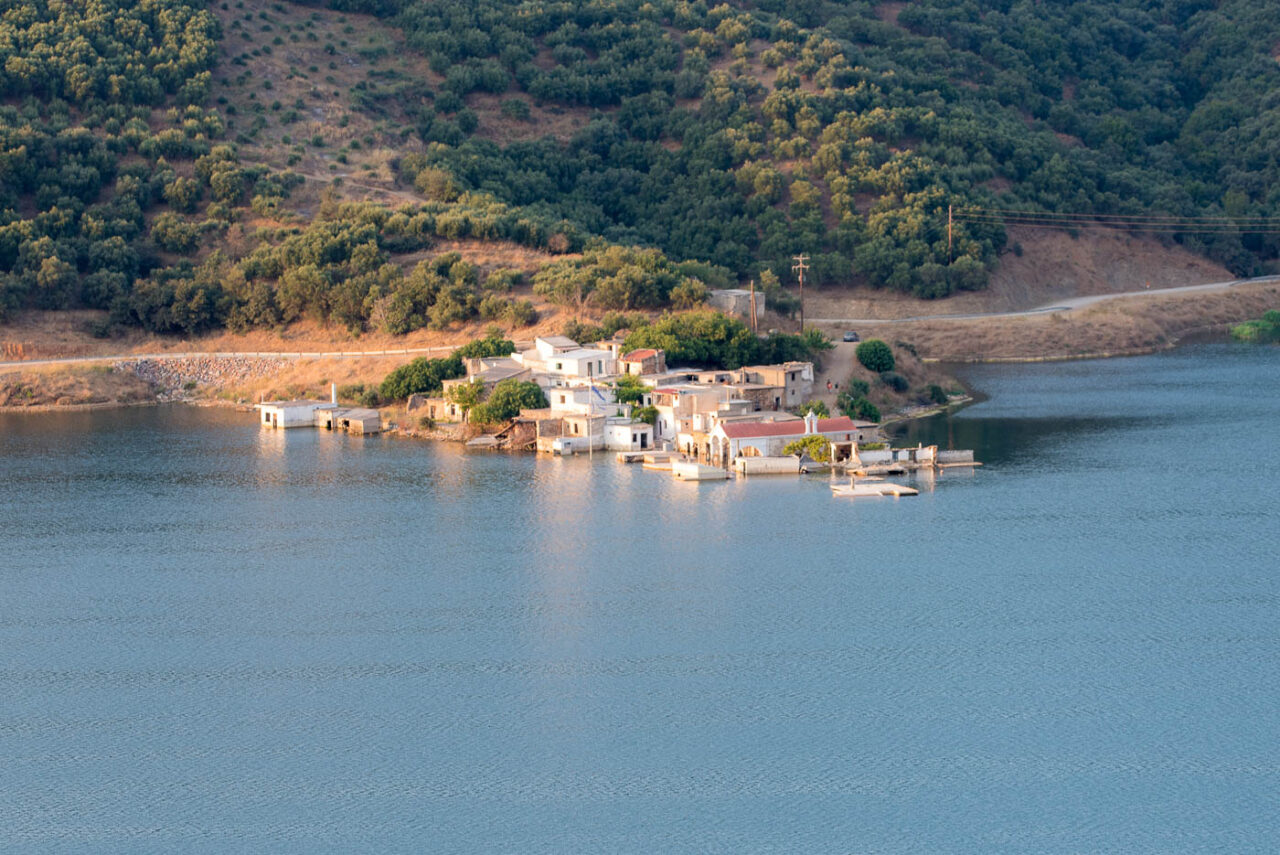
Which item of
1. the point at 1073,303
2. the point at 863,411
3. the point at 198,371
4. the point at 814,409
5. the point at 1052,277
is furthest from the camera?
the point at 1052,277

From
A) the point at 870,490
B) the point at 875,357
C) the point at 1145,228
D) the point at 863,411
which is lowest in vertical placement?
the point at 870,490

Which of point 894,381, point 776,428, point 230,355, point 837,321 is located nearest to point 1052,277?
point 837,321

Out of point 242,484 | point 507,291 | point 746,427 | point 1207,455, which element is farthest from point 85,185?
point 1207,455

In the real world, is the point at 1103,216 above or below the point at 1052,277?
above

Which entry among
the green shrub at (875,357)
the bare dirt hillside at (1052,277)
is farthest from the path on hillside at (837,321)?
the green shrub at (875,357)

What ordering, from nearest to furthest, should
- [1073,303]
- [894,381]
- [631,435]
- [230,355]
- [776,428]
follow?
[776,428], [631,435], [894,381], [230,355], [1073,303]

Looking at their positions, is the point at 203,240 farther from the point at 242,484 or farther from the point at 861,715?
the point at 861,715

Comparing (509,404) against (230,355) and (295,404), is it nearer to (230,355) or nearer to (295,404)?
(295,404)
